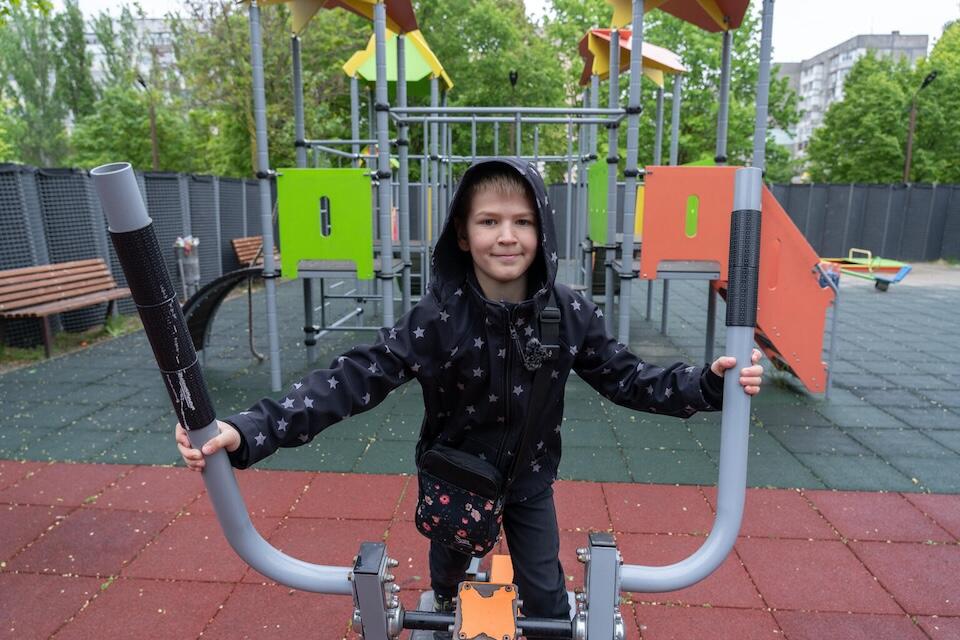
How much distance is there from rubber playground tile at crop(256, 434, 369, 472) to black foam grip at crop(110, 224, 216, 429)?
290 centimetres

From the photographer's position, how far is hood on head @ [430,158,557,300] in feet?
5.36

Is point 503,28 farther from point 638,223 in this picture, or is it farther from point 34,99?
point 34,99

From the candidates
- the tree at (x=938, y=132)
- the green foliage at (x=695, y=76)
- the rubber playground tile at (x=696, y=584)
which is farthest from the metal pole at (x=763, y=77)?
the tree at (x=938, y=132)

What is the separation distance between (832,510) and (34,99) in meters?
48.5

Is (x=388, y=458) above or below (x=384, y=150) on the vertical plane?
below

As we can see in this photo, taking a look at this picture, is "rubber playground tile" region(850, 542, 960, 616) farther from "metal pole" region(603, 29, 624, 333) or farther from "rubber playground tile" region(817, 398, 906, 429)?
"metal pole" region(603, 29, 624, 333)

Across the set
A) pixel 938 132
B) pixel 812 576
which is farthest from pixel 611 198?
pixel 938 132

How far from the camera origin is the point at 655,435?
442cm

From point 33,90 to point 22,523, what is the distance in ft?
154

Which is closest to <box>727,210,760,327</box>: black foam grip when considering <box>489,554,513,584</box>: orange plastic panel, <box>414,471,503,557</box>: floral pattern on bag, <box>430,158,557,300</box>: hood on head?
<box>430,158,557,300</box>: hood on head

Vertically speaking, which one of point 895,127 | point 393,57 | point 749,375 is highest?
point 895,127

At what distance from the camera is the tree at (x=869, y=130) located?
2469 centimetres

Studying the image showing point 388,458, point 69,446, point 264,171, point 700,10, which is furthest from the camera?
point 700,10

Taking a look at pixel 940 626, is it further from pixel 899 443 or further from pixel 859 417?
pixel 859 417
